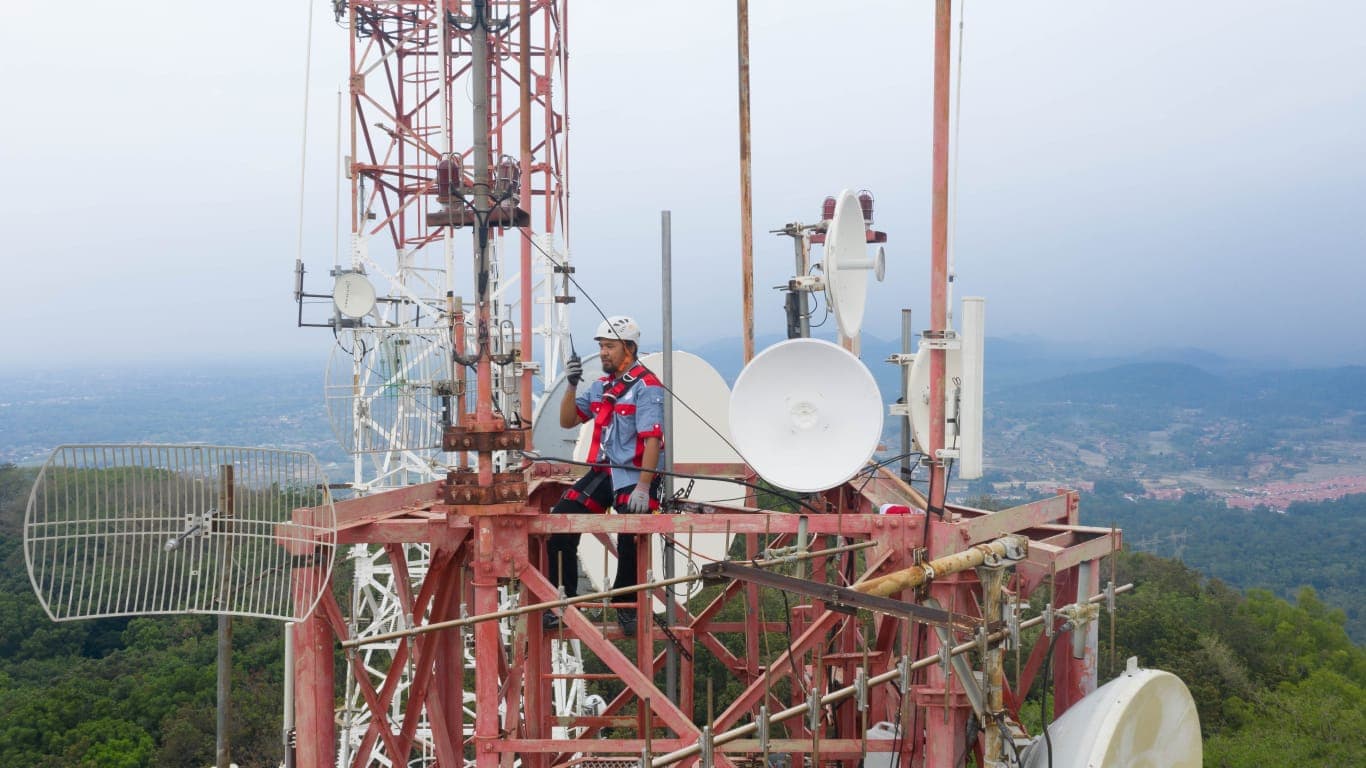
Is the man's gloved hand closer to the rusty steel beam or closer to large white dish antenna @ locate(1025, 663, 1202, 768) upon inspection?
the rusty steel beam

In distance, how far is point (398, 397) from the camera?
38.5 feet

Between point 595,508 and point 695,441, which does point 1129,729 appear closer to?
point 595,508

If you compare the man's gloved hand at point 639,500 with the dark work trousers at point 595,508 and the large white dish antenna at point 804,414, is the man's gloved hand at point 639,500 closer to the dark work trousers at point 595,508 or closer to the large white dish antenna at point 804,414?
the dark work trousers at point 595,508

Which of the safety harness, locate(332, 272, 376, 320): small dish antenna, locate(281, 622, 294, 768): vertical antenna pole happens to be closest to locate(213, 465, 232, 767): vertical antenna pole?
locate(281, 622, 294, 768): vertical antenna pole

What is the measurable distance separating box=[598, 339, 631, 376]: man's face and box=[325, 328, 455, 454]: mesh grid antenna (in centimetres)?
274

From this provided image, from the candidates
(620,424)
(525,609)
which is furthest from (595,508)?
(525,609)

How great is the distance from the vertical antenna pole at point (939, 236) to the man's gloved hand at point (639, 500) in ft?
7.21

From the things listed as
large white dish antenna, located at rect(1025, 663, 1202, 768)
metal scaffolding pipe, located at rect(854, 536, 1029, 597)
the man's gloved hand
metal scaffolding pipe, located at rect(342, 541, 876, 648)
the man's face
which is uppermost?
the man's face

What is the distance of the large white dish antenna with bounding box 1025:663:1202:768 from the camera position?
21.6ft

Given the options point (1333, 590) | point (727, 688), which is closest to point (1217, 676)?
point (727, 688)

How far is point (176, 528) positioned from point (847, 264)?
6.03 metres

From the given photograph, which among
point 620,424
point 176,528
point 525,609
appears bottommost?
point 525,609

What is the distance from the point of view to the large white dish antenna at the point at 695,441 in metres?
11.2

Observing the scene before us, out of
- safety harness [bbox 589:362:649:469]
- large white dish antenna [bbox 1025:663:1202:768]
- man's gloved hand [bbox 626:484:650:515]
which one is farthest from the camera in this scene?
safety harness [bbox 589:362:649:469]
